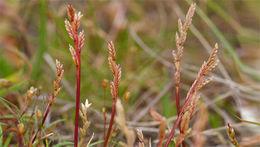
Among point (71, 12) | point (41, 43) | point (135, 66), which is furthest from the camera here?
point (135, 66)

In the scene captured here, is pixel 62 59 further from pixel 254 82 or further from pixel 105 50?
pixel 254 82

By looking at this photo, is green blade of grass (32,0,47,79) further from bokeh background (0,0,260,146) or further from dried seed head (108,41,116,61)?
dried seed head (108,41,116,61)

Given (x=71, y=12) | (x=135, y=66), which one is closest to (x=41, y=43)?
(x=135, y=66)

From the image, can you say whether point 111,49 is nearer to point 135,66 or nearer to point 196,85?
point 196,85

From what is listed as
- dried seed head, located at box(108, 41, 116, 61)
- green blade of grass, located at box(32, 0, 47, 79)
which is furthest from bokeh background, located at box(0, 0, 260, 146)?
dried seed head, located at box(108, 41, 116, 61)

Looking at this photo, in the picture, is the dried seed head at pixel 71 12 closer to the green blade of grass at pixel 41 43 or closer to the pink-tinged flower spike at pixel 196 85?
the pink-tinged flower spike at pixel 196 85

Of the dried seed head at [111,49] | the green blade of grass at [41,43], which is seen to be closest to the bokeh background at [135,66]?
the green blade of grass at [41,43]

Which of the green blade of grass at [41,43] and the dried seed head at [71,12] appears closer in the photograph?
the dried seed head at [71,12]

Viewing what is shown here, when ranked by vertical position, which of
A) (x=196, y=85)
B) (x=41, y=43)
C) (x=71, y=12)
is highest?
(x=41, y=43)
